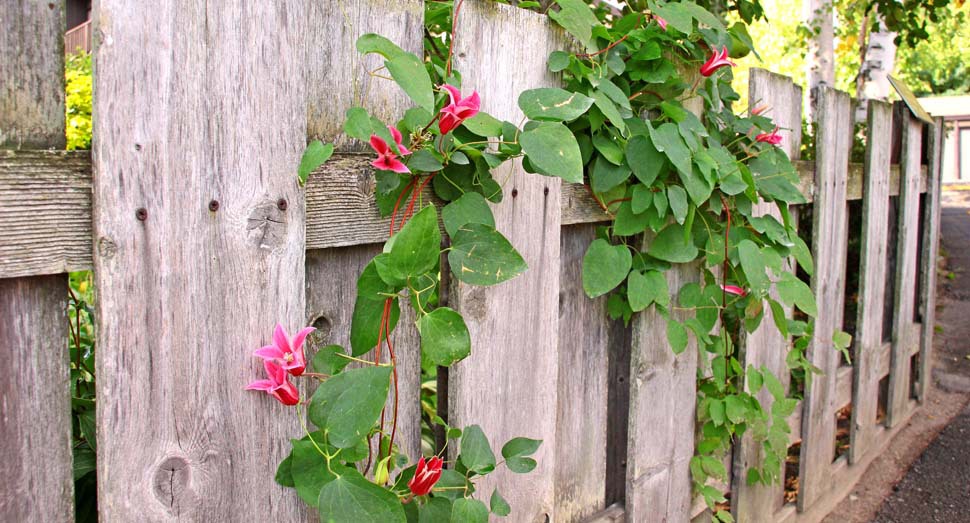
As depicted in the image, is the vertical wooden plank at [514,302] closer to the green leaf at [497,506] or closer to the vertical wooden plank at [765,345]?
the green leaf at [497,506]

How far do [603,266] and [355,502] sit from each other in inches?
33.9

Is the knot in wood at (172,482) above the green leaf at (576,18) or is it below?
below

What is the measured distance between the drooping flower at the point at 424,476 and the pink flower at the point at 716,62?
1.13 m

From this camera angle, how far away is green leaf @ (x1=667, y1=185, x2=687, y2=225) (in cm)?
173

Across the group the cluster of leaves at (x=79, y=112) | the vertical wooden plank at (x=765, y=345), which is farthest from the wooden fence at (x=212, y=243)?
the cluster of leaves at (x=79, y=112)

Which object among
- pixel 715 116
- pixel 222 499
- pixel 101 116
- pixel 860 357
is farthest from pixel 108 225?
pixel 860 357

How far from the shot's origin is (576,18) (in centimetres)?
155

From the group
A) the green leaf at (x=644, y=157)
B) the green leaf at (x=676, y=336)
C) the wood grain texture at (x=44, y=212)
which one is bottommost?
the green leaf at (x=676, y=336)

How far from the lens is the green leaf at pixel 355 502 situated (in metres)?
1.08

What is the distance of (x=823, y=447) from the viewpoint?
3.04 meters

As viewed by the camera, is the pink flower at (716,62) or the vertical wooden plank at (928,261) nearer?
the pink flower at (716,62)

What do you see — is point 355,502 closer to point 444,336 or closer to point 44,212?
point 444,336

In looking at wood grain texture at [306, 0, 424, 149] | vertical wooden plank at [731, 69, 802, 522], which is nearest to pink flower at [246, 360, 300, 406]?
wood grain texture at [306, 0, 424, 149]

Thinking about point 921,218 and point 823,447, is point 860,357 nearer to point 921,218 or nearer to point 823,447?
point 823,447
